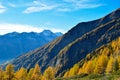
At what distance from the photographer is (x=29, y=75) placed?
494 feet

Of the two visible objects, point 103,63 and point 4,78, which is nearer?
point 4,78

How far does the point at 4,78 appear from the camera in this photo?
112 metres

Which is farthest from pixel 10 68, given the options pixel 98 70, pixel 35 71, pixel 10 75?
pixel 98 70

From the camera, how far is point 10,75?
11388cm


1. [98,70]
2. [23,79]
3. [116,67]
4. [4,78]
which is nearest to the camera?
[4,78]

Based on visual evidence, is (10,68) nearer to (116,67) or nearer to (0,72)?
(0,72)

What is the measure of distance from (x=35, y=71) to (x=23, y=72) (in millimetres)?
10250

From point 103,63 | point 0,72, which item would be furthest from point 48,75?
point 103,63

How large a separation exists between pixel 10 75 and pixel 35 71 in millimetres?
43576

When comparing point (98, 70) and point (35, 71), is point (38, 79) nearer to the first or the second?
point (35, 71)

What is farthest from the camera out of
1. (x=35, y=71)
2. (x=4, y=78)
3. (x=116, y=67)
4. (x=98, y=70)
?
(x=98, y=70)

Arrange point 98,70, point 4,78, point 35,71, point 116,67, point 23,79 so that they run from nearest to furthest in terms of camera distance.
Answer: point 4,78 < point 116,67 < point 23,79 < point 35,71 < point 98,70

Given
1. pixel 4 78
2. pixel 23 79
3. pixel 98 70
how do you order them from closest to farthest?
pixel 4 78 → pixel 23 79 → pixel 98 70

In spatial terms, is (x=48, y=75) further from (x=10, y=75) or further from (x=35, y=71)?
(x=10, y=75)
